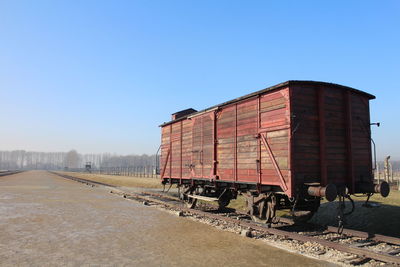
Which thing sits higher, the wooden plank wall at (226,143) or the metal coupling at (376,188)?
the wooden plank wall at (226,143)

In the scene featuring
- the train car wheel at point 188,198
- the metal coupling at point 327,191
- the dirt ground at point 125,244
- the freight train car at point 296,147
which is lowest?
the dirt ground at point 125,244

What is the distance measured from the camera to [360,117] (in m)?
10.6

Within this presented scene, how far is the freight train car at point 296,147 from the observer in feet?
30.2

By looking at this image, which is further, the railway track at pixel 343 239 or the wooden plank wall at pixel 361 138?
the wooden plank wall at pixel 361 138

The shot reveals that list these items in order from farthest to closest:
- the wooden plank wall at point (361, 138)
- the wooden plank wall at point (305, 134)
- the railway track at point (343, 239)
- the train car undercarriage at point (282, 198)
Result: the wooden plank wall at point (361, 138) → the wooden plank wall at point (305, 134) → the train car undercarriage at point (282, 198) → the railway track at point (343, 239)

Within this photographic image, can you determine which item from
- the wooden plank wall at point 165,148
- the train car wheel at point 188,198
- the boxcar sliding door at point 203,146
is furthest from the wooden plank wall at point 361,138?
the wooden plank wall at point 165,148

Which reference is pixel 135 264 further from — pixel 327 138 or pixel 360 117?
pixel 360 117

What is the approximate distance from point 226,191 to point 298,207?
3.54 m

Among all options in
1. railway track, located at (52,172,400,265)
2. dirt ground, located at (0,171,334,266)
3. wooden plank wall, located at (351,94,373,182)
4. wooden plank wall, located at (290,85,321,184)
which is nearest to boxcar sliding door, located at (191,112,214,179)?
railway track, located at (52,172,400,265)

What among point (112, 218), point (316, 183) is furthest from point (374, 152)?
point (112, 218)

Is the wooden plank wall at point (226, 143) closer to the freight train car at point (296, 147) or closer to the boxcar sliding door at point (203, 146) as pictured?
the freight train car at point (296, 147)

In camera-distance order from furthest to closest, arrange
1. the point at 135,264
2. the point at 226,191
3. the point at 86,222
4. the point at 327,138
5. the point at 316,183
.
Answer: the point at 226,191
the point at 86,222
the point at 327,138
the point at 316,183
the point at 135,264

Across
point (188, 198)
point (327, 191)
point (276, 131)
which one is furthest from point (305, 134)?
point (188, 198)

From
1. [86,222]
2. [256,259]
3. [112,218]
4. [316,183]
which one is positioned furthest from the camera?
[112,218]
